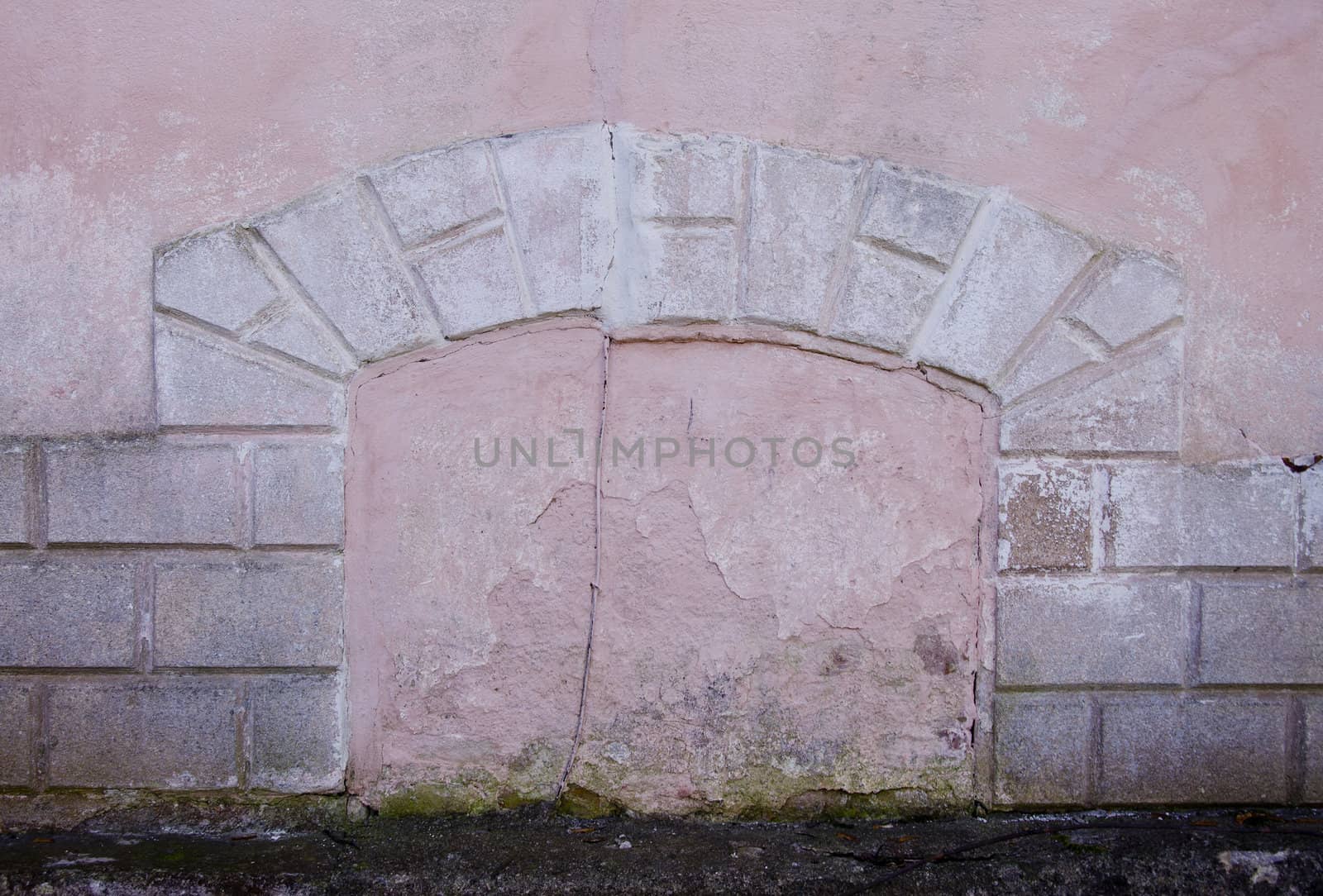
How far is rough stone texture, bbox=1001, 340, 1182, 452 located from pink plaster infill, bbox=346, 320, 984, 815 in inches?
6.4

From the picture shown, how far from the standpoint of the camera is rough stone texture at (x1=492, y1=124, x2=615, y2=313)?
2.64m

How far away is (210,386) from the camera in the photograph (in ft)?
8.64

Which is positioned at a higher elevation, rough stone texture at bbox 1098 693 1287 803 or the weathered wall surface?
the weathered wall surface

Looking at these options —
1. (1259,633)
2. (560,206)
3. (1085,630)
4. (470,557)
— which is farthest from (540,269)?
(1259,633)

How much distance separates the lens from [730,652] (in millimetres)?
2719

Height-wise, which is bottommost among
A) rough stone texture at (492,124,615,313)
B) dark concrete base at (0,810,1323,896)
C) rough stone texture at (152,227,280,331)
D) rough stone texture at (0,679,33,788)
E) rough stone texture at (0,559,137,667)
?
dark concrete base at (0,810,1323,896)

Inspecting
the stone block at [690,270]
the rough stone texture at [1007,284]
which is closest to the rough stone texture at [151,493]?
the stone block at [690,270]

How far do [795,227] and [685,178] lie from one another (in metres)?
0.35

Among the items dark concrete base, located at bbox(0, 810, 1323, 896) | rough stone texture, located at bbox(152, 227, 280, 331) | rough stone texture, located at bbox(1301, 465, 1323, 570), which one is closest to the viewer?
dark concrete base, located at bbox(0, 810, 1323, 896)

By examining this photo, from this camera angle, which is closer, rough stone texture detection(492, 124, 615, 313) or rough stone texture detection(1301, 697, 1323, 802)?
rough stone texture detection(492, 124, 615, 313)

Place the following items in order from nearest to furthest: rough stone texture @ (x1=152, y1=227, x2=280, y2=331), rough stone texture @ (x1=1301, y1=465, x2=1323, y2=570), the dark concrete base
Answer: the dark concrete base, rough stone texture @ (x1=152, y1=227, x2=280, y2=331), rough stone texture @ (x1=1301, y1=465, x2=1323, y2=570)

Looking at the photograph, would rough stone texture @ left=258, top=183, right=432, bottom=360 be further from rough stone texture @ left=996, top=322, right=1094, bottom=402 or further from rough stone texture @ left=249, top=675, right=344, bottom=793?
rough stone texture @ left=996, top=322, right=1094, bottom=402

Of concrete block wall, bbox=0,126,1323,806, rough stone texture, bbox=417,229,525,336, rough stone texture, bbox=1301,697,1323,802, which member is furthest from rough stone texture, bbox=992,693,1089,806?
rough stone texture, bbox=417,229,525,336

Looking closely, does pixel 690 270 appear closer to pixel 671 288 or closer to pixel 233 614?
pixel 671 288
